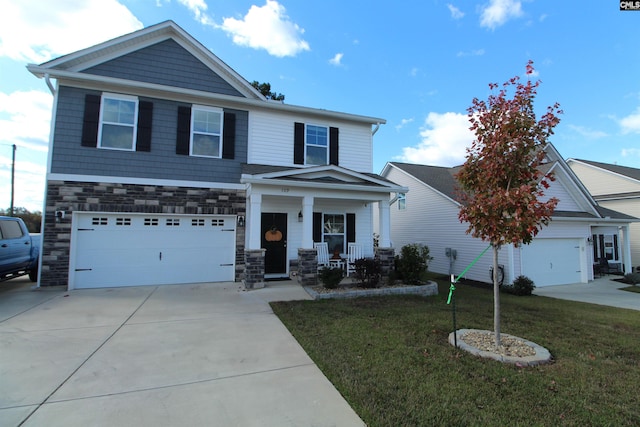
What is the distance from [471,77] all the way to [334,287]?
1022cm

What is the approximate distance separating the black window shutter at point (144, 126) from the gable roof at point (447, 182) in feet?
30.7

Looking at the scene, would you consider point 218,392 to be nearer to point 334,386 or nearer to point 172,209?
point 334,386

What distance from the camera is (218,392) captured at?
10.0ft

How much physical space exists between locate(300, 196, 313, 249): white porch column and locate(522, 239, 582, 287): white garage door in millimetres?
8283

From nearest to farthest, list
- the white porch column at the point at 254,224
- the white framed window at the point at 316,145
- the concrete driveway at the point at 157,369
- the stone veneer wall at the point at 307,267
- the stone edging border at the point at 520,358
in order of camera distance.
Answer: the concrete driveway at the point at 157,369 < the stone edging border at the point at 520,358 < the white porch column at the point at 254,224 < the stone veneer wall at the point at 307,267 < the white framed window at the point at 316,145

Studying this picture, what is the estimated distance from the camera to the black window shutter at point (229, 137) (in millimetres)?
9211

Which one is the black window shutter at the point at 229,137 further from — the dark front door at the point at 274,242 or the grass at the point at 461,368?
the grass at the point at 461,368

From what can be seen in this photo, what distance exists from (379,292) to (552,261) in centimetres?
872

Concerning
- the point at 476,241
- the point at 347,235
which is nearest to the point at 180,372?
the point at 347,235

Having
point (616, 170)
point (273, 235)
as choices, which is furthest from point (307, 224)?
point (616, 170)

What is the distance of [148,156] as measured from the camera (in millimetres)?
8492

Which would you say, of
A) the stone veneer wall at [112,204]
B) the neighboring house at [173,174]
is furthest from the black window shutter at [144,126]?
the stone veneer wall at [112,204]

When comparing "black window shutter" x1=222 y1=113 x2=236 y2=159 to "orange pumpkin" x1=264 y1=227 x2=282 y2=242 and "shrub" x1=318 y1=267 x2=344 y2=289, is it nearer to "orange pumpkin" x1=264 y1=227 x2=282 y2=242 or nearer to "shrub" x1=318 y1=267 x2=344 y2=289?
"orange pumpkin" x1=264 y1=227 x2=282 y2=242

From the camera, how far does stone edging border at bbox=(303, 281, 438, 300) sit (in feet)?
23.9
